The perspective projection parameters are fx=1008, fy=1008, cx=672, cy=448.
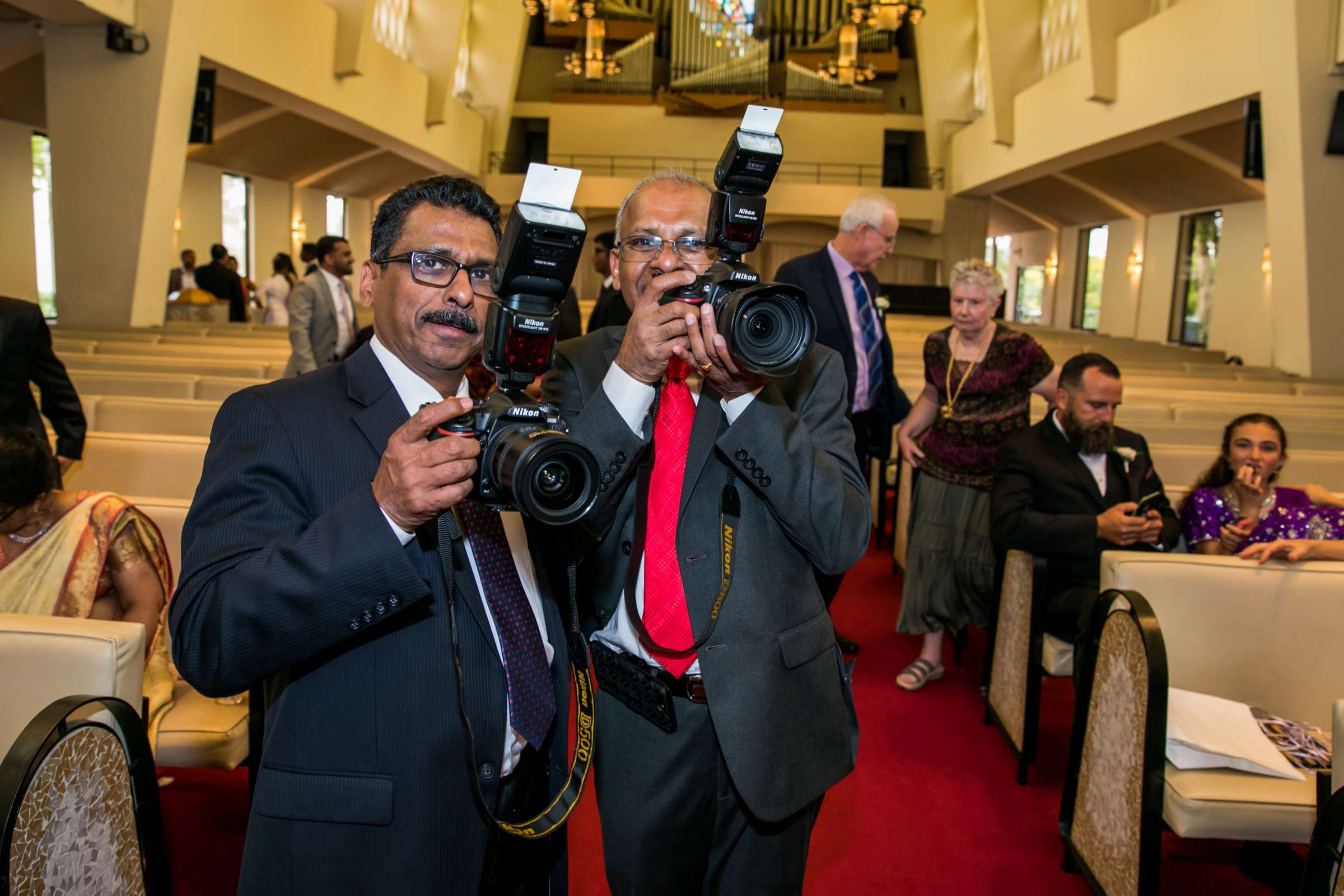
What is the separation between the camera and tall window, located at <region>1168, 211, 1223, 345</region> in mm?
12570

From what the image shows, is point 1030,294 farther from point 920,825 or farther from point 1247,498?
point 920,825

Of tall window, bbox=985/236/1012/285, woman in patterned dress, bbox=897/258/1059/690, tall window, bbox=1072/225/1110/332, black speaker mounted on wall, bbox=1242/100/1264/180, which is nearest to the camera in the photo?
woman in patterned dress, bbox=897/258/1059/690

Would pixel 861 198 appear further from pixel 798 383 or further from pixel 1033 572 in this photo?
pixel 798 383

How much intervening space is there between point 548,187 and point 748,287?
0.29 metres

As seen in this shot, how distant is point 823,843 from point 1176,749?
87 centimetres

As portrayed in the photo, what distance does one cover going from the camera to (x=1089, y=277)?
55.1 feet

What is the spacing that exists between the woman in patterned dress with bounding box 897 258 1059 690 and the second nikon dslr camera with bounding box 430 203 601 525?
2.50 m

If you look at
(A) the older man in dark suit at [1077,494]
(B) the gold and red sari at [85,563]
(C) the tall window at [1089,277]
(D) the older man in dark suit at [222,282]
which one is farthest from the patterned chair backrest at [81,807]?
(C) the tall window at [1089,277]

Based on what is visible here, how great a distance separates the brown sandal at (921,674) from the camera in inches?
140

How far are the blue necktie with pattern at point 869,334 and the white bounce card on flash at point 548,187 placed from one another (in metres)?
2.61

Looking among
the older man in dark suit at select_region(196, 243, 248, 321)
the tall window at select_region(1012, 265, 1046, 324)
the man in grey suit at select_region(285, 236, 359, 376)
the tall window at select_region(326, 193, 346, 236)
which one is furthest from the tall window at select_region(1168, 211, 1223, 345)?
the tall window at select_region(326, 193, 346, 236)

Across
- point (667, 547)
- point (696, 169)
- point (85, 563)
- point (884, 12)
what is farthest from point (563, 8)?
point (667, 547)

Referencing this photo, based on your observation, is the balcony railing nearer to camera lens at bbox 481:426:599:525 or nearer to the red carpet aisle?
the red carpet aisle

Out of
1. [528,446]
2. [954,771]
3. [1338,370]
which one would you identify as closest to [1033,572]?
[954,771]
